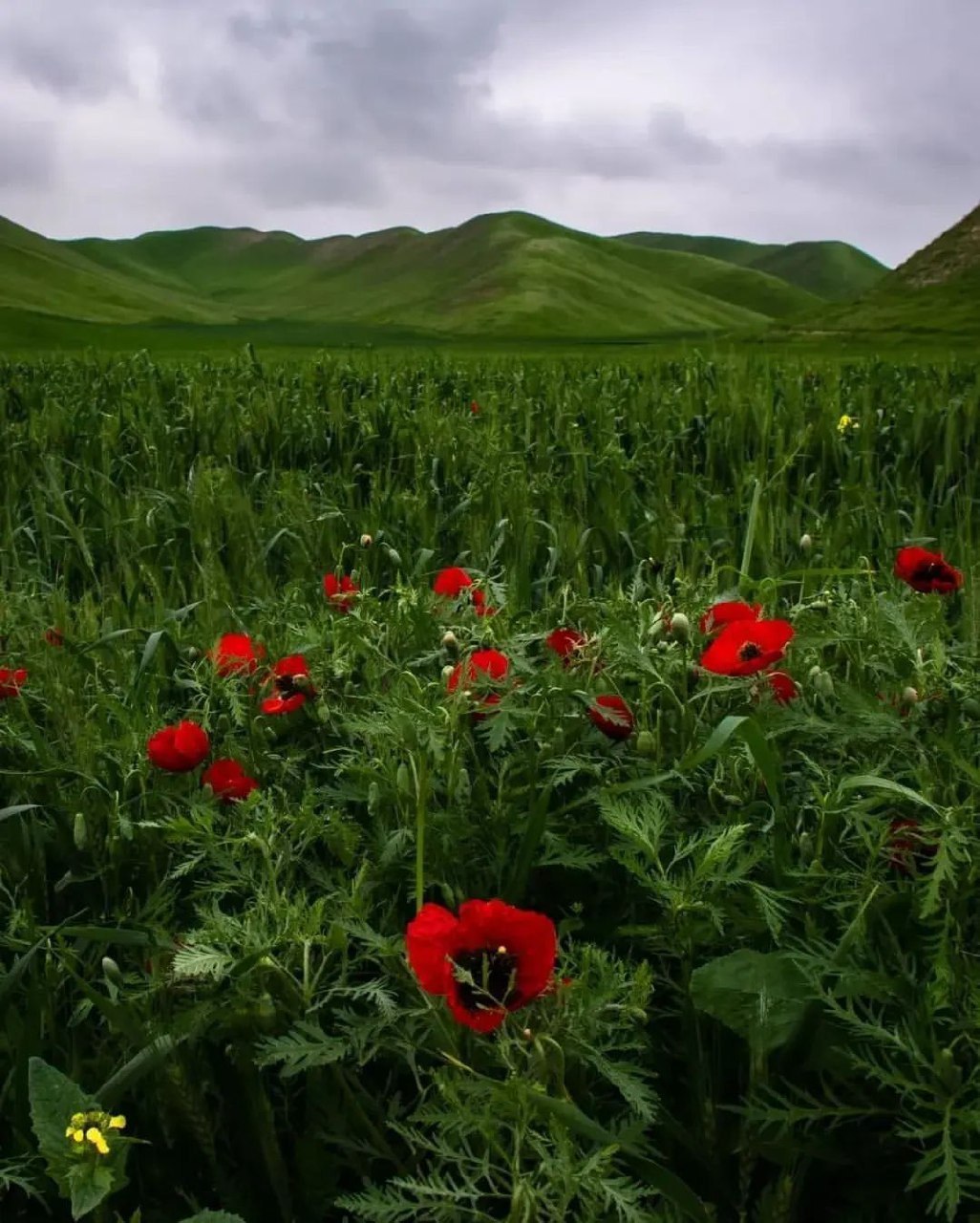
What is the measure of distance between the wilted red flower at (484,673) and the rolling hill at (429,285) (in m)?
69.4

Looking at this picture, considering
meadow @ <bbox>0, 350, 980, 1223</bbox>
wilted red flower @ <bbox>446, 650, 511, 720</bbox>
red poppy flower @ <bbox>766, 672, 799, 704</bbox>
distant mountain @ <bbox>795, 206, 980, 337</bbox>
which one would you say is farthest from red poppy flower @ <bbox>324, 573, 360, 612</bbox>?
distant mountain @ <bbox>795, 206, 980, 337</bbox>

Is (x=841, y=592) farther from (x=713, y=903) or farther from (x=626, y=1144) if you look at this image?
(x=626, y=1144)

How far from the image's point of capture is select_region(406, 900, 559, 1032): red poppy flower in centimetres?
112

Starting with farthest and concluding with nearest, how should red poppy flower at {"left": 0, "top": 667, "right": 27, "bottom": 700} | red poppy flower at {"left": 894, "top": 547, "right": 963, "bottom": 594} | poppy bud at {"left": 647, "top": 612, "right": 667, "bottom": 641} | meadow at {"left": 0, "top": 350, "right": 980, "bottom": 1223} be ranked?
red poppy flower at {"left": 894, "top": 547, "right": 963, "bottom": 594}, red poppy flower at {"left": 0, "top": 667, "right": 27, "bottom": 700}, poppy bud at {"left": 647, "top": 612, "right": 667, "bottom": 641}, meadow at {"left": 0, "top": 350, "right": 980, "bottom": 1223}

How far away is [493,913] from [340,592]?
136cm

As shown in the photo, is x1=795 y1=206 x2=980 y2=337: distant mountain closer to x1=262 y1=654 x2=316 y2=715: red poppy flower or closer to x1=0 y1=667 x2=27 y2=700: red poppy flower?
x1=262 y1=654 x2=316 y2=715: red poppy flower

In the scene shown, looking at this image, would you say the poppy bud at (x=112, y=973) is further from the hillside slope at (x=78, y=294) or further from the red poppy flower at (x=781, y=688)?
the hillside slope at (x=78, y=294)

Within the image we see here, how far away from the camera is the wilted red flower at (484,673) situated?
1.68m

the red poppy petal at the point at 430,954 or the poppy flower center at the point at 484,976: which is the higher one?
the red poppy petal at the point at 430,954

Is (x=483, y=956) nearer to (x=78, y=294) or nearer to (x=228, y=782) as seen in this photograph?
(x=228, y=782)

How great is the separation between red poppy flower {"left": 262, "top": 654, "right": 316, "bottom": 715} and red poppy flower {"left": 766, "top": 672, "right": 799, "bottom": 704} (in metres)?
0.75

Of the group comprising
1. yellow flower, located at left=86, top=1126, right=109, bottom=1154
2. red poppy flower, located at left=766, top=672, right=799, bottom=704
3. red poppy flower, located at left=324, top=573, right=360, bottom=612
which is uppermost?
red poppy flower, located at left=324, top=573, right=360, bottom=612

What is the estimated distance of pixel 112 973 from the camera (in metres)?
1.40

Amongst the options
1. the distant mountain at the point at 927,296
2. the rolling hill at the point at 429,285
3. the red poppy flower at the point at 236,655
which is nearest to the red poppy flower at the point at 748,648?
the red poppy flower at the point at 236,655
